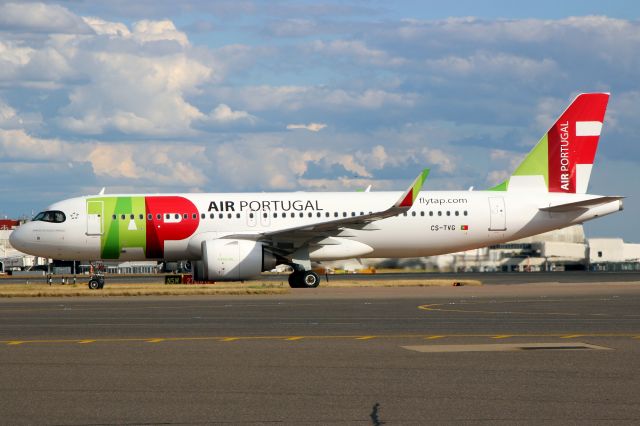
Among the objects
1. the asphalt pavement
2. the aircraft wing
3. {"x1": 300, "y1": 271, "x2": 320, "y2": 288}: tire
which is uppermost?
the aircraft wing

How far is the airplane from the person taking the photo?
39656 mm

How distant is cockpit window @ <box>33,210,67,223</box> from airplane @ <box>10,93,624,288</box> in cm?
4

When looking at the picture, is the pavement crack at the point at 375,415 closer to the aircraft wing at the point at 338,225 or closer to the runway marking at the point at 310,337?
the runway marking at the point at 310,337

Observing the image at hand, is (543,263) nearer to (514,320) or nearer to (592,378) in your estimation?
(514,320)

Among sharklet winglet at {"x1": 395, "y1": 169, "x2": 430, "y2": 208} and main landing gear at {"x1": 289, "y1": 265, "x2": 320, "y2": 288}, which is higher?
sharklet winglet at {"x1": 395, "y1": 169, "x2": 430, "y2": 208}

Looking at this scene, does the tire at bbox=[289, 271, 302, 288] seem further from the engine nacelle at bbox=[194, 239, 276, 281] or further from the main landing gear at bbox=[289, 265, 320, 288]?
the engine nacelle at bbox=[194, 239, 276, 281]

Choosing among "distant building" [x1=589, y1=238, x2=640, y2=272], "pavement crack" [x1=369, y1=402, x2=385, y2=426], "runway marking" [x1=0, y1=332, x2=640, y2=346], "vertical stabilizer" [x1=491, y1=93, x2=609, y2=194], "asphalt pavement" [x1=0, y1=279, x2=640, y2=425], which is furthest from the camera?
"distant building" [x1=589, y1=238, x2=640, y2=272]

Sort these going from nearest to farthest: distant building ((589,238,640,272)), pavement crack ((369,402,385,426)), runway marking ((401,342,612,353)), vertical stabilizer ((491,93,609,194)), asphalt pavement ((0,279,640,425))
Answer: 1. pavement crack ((369,402,385,426))
2. asphalt pavement ((0,279,640,425))
3. runway marking ((401,342,612,353))
4. vertical stabilizer ((491,93,609,194))
5. distant building ((589,238,640,272))

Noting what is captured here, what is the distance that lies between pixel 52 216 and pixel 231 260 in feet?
27.5

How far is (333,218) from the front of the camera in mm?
40344

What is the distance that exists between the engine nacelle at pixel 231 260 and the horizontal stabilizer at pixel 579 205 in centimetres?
1189

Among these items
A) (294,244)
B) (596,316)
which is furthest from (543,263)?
(596,316)

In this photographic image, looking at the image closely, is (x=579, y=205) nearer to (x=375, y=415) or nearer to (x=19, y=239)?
(x=19, y=239)

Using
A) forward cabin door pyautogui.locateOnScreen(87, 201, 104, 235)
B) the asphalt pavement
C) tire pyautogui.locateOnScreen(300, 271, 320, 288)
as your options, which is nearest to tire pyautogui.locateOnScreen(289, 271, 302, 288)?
tire pyautogui.locateOnScreen(300, 271, 320, 288)
